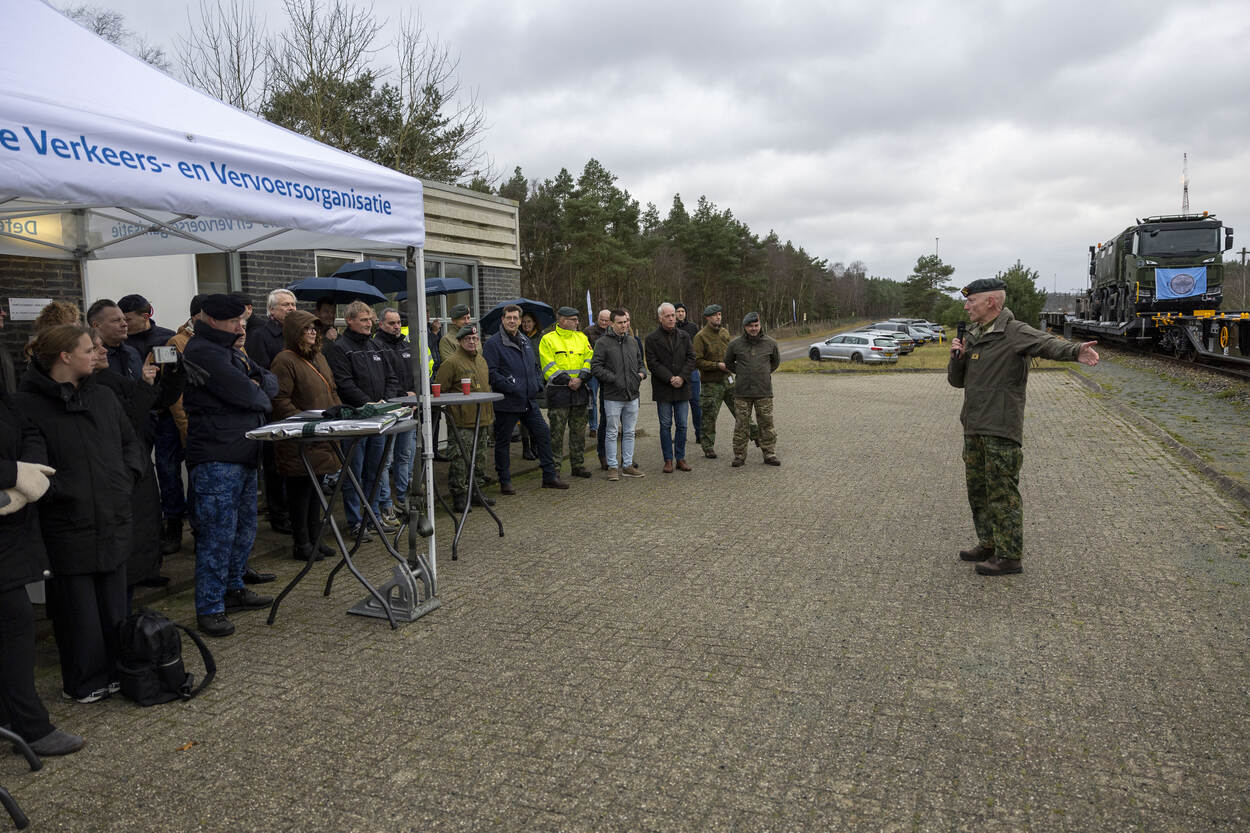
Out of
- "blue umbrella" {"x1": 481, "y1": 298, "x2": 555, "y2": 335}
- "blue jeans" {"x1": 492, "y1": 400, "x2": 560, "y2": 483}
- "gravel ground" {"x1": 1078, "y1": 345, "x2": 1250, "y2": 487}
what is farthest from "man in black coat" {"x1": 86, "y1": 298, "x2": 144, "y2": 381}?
"gravel ground" {"x1": 1078, "y1": 345, "x2": 1250, "y2": 487}

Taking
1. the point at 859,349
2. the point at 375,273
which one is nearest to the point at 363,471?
the point at 375,273

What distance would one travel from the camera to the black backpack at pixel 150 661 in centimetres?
371

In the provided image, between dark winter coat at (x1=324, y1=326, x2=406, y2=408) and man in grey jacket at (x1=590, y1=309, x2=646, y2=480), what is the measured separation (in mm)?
2772

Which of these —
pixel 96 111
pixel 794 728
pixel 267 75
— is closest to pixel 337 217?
pixel 96 111

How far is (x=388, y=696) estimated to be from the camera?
379cm

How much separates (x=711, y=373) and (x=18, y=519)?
25.5 feet

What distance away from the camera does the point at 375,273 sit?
31.8ft

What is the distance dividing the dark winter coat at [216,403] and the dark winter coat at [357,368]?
169cm

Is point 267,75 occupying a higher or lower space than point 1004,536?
higher

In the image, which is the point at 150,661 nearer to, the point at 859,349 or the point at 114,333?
the point at 114,333

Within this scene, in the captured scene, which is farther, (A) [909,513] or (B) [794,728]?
(A) [909,513]

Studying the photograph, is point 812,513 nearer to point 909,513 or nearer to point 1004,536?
point 909,513

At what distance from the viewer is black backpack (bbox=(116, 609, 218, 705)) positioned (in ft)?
12.2

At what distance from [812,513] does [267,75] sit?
1502 centimetres
